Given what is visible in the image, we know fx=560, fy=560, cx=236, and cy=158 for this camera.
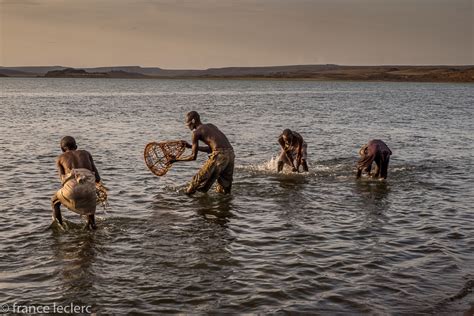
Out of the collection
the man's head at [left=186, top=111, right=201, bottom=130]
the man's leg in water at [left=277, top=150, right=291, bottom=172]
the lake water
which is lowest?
the lake water

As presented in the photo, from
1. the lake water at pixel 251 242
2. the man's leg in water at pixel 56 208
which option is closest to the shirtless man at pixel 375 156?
the lake water at pixel 251 242

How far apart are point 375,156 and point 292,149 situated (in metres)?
2.66

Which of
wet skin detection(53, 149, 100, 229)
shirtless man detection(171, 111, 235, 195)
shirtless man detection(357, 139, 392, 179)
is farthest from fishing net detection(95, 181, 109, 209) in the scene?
shirtless man detection(357, 139, 392, 179)

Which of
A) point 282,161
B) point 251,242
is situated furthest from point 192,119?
point 282,161

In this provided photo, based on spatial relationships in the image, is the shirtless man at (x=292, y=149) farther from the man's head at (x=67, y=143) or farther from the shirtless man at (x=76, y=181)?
the man's head at (x=67, y=143)

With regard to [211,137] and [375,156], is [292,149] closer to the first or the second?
[375,156]

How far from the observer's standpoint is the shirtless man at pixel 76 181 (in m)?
10.7

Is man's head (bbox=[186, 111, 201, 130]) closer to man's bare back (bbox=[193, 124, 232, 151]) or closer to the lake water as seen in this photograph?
man's bare back (bbox=[193, 124, 232, 151])

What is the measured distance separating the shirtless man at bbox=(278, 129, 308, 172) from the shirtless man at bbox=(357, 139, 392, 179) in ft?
6.15

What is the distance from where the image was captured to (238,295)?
866 cm

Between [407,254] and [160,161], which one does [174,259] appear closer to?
[407,254]

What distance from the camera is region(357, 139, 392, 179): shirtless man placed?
16531 mm

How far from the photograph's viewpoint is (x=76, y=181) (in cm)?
1067

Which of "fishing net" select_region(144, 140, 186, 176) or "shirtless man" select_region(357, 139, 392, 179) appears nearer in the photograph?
"fishing net" select_region(144, 140, 186, 176)
